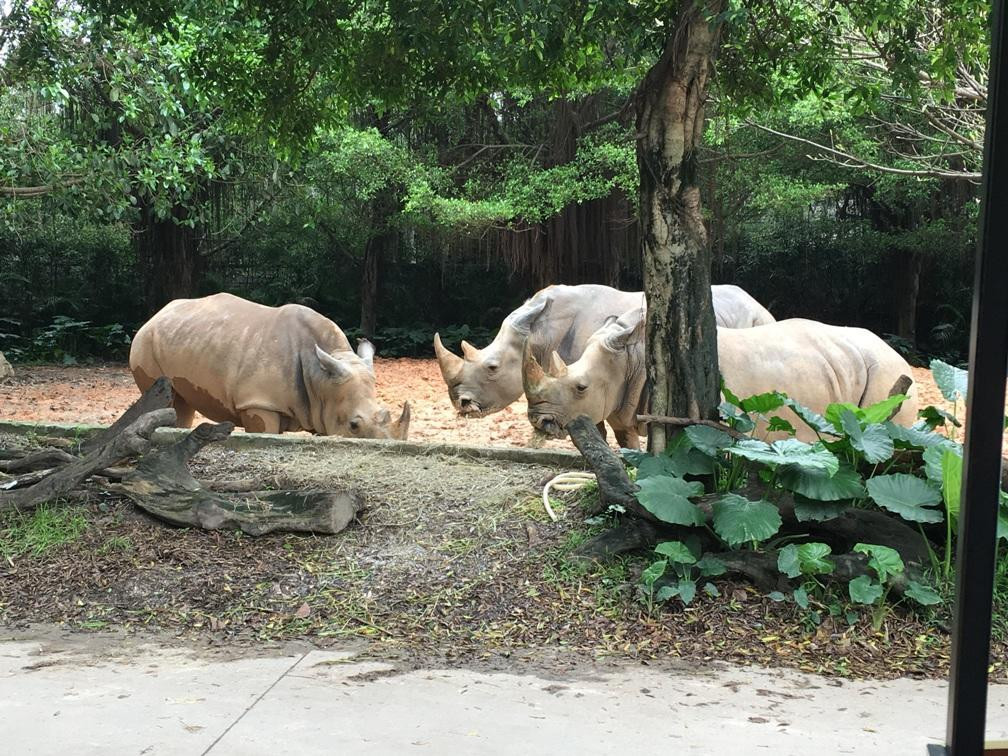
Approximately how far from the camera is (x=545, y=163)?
1789cm

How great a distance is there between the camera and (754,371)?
22.4ft

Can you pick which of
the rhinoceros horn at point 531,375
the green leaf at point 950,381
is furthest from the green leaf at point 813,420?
the rhinoceros horn at point 531,375

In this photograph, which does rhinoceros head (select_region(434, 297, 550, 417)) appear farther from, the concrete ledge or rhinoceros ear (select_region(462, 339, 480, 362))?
the concrete ledge

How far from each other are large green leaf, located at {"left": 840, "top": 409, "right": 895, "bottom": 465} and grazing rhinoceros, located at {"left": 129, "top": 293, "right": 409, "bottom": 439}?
4377 mm

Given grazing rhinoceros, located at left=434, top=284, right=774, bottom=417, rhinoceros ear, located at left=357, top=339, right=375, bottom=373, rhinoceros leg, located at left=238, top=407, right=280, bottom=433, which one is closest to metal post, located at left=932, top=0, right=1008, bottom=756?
grazing rhinoceros, located at left=434, top=284, right=774, bottom=417

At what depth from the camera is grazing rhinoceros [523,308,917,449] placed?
271 inches

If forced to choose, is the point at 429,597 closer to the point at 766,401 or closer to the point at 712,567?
the point at 712,567

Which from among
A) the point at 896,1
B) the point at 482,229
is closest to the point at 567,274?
the point at 482,229

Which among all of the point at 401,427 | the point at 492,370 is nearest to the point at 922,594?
the point at 401,427

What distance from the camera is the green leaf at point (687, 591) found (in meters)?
4.29

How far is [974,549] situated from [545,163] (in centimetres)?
1626

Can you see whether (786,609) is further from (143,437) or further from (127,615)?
(143,437)

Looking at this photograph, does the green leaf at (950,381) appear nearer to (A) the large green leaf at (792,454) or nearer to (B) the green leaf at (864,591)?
(A) the large green leaf at (792,454)

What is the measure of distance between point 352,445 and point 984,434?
4.97 m
